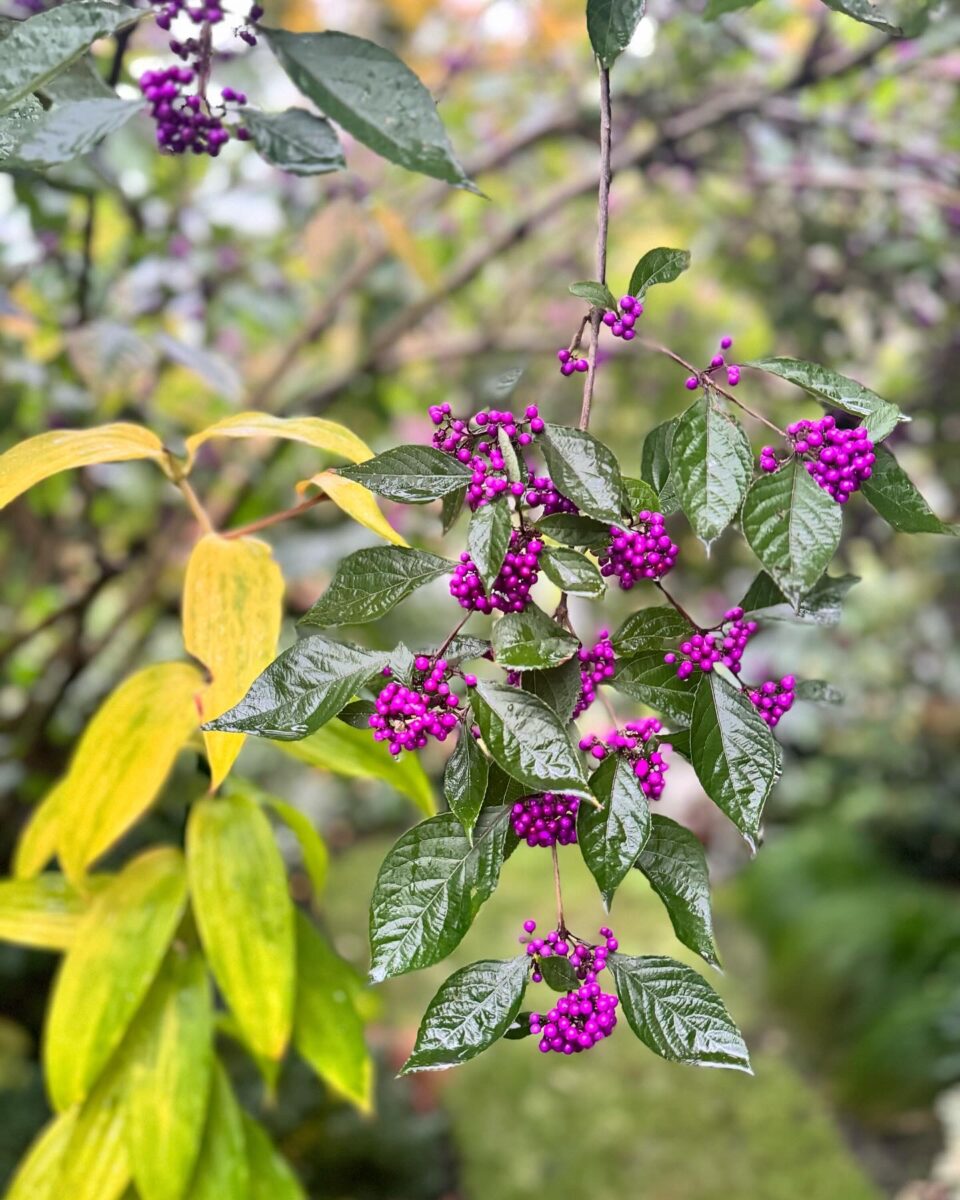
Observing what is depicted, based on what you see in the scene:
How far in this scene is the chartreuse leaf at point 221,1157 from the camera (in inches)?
28.4

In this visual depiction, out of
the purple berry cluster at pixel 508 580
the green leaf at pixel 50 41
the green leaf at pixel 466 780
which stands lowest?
the green leaf at pixel 466 780

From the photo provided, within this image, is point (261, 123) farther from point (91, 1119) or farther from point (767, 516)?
point (91, 1119)

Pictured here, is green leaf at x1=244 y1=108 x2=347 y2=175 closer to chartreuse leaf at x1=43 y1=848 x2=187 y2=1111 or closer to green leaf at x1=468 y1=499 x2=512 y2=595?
green leaf at x1=468 y1=499 x2=512 y2=595

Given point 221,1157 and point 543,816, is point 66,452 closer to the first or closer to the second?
point 543,816

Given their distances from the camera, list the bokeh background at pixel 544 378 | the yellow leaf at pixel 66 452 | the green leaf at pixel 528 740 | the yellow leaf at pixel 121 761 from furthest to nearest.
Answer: the bokeh background at pixel 544 378 < the yellow leaf at pixel 121 761 < the yellow leaf at pixel 66 452 < the green leaf at pixel 528 740

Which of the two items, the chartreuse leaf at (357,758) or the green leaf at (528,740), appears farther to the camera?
the chartreuse leaf at (357,758)

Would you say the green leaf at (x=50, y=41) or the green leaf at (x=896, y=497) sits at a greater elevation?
the green leaf at (x=50, y=41)

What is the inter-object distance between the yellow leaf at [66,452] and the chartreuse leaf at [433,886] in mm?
235

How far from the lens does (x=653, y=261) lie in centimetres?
44

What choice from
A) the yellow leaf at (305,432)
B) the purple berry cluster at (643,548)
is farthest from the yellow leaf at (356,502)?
the purple berry cluster at (643,548)

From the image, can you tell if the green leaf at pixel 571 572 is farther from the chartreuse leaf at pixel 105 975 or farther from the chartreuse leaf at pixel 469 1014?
the chartreuse leaf at pixel 105 975

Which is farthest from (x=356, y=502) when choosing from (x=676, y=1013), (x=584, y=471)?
(x=676, y=1013)

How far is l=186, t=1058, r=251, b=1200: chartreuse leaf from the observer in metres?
0.72

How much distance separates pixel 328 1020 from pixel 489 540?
53cm
